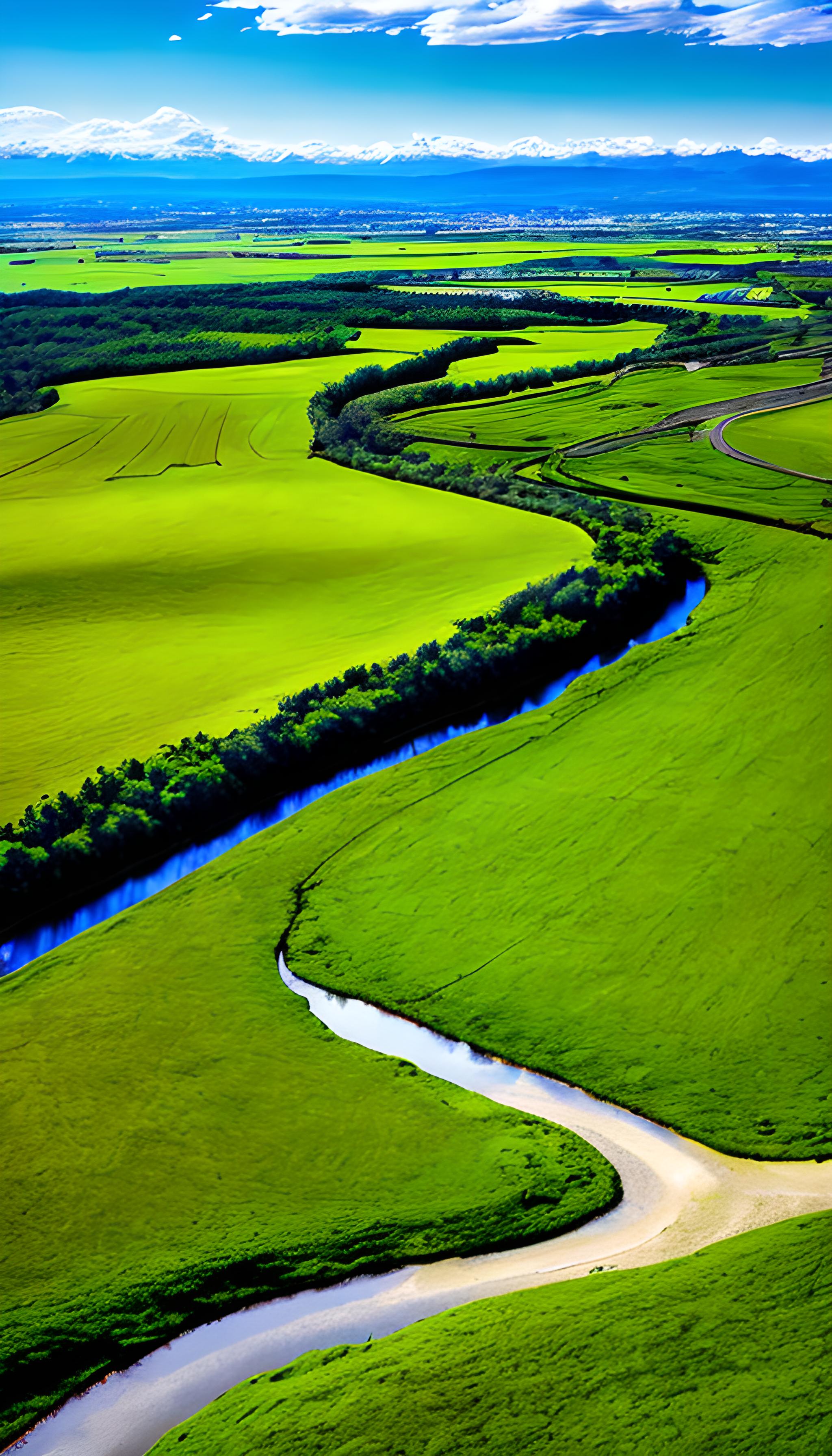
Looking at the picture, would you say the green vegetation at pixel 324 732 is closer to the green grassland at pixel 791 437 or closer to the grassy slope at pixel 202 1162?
the grassy slope at pixel 202 1162

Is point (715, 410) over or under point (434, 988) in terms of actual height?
over

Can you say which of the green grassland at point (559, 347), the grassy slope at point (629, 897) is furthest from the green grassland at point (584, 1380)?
the green grassland at point (559, 347)

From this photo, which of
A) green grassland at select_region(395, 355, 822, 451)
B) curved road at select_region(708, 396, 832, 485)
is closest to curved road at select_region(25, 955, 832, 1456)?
curved road at select_region(708, 396, 832, 485)

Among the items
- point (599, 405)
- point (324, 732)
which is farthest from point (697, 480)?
point (324, 732)

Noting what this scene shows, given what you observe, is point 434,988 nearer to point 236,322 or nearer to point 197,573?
point 197,573

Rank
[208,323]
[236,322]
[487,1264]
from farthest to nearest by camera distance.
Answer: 1. [208,323]
2. [236,322]
3. [487,1264]

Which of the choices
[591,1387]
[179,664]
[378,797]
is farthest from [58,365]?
[591,1387]

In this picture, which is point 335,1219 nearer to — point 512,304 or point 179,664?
point 179,664
